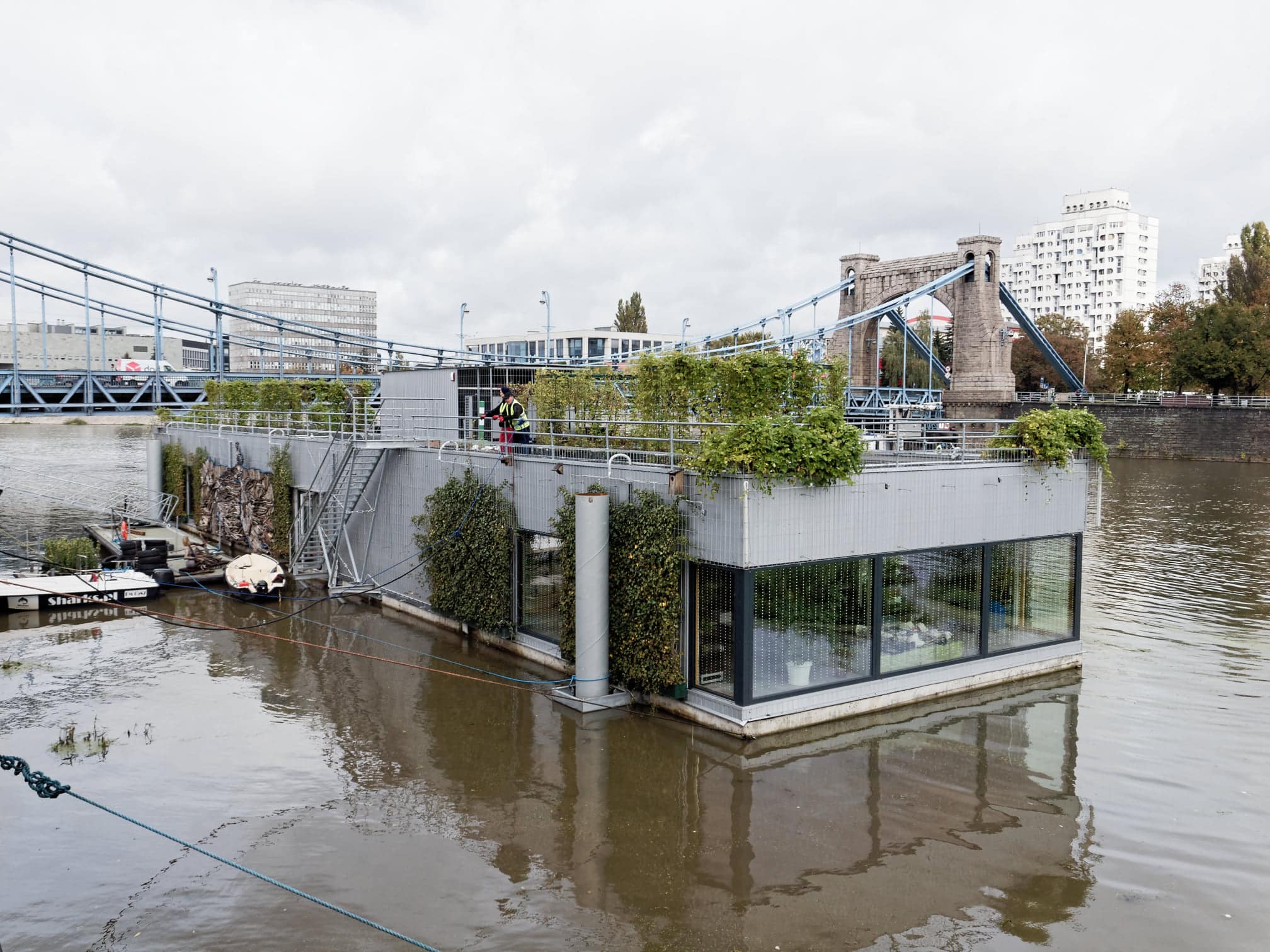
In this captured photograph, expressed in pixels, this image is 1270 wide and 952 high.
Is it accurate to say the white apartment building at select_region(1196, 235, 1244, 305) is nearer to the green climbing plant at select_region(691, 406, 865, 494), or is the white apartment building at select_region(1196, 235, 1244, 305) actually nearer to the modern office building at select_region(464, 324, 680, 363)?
the modern office building at select_region(464, 324, 680, 363)

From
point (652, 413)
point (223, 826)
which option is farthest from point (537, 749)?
point (652, 413)

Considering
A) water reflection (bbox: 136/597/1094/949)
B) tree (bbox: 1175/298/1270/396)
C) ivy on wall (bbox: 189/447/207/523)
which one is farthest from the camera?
tree (bbox: 1175/298/1270/396)

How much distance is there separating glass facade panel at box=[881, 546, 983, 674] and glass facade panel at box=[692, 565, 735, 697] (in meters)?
2.50

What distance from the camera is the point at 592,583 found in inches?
542

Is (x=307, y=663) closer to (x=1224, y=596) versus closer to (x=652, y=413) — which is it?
(x=652, y=413)

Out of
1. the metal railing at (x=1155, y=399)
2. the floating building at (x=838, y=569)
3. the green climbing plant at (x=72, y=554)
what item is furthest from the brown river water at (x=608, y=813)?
the metal railing at (x=1155, y=399)

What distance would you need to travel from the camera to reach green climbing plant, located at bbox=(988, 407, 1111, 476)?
1553 centimetres

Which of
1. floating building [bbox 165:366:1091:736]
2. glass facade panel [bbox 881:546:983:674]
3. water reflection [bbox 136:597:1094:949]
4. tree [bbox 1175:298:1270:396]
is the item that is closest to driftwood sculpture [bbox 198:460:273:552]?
floating building [bbox 165:366:1091:736]

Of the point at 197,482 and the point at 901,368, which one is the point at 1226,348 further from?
the point at 197,482

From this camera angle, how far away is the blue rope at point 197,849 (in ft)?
22.7

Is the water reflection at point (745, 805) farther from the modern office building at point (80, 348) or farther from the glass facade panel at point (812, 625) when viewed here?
the modern office building at point (80, 348)

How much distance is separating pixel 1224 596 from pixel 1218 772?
12.4 metres

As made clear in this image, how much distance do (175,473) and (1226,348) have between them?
67.6m

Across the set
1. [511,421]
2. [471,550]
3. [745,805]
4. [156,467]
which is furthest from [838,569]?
[156,467]
